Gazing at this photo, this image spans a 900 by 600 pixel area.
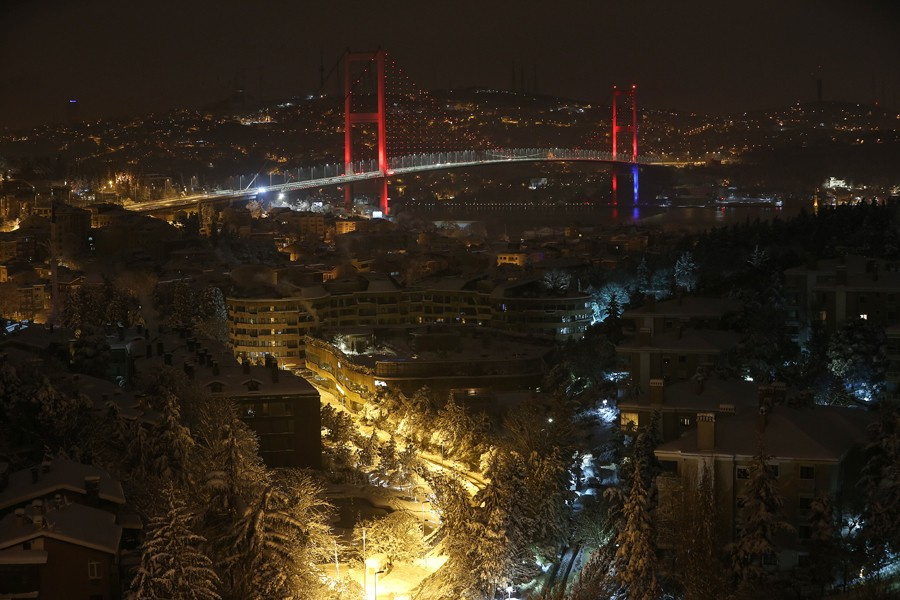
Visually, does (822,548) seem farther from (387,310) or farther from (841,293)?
(387,310)

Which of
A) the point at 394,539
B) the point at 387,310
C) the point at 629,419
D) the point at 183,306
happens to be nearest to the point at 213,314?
the point at 183,306

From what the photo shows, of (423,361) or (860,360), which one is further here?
(423,361)

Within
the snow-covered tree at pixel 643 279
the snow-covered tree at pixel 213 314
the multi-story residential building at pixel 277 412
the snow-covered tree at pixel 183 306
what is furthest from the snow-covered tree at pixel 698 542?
the snow-covered tree at pixel 183 306

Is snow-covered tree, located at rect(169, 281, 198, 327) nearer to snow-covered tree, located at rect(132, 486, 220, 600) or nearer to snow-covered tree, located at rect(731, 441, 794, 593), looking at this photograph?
snow-covered tree, located at rect(132, 486, 220, 600)

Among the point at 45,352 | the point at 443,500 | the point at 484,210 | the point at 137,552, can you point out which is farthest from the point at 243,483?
the point at 484,210

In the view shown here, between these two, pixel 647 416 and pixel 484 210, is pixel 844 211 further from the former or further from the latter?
pixel 484 210

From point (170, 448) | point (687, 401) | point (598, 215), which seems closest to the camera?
point (170, 448)
